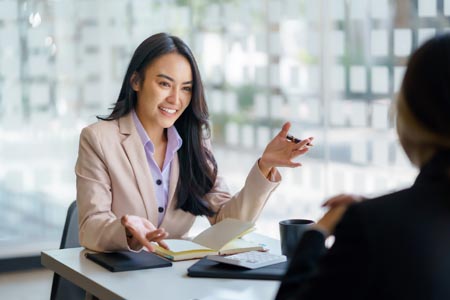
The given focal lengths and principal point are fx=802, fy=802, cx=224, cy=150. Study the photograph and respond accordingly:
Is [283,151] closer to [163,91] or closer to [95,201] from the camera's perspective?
[163,91]

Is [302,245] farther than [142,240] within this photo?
No

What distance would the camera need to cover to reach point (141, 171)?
102 inches

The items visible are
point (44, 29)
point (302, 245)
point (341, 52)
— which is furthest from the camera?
point (341, 52)

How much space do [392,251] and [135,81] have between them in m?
1.66

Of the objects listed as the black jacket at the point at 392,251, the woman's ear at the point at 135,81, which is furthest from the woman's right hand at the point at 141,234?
the black jacket at the point at 392,251

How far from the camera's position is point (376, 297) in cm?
123

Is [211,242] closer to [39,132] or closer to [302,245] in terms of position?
[302,245]

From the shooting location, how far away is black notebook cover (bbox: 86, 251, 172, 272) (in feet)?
7.06

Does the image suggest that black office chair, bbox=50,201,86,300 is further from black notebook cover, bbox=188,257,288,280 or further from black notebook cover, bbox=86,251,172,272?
black notebook cover, bbox=188,257,288,280

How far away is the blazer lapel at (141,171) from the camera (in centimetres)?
259

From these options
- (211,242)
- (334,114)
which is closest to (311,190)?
(334,114)

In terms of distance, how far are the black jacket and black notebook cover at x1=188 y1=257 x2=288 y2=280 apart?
0.79 meters

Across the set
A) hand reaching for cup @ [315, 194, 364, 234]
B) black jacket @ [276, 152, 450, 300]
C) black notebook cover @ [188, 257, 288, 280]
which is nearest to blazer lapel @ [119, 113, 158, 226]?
black notebook cover @ [188, 257, 288, 280]

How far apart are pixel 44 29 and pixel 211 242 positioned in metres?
2.07
